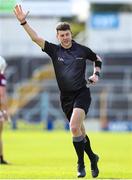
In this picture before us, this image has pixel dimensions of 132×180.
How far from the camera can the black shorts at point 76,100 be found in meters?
13.9

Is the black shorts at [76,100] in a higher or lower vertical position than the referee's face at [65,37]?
lower

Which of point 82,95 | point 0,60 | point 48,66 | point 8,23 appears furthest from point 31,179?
point 8,23

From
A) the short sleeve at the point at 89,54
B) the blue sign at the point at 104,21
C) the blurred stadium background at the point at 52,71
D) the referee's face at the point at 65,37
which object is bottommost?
the blurred stadium background at the point at 52,71

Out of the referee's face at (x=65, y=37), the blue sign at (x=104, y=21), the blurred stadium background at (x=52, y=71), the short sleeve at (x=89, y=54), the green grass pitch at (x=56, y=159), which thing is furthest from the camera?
the blue sign at (x=104, y=21)

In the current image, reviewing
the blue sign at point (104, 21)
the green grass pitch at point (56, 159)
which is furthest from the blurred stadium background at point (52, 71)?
the green grass pitch at point (56, 159)

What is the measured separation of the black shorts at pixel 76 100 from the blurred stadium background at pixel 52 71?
26976mm

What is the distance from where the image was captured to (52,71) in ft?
155

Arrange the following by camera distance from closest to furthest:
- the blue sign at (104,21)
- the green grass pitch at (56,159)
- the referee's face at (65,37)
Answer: the referee's face at (65,37) → the green grass pitch at (56,159) → the blue sign at (104,21)

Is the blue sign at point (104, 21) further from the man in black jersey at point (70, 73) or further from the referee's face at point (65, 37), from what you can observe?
the referee's face at point (65, 37)

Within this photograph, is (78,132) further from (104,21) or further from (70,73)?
(104,21)

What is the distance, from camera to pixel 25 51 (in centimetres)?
5038

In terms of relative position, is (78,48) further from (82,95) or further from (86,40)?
(86,40)

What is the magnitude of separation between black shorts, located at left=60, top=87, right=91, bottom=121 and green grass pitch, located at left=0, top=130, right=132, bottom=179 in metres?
1.15

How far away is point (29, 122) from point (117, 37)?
1144 cm
